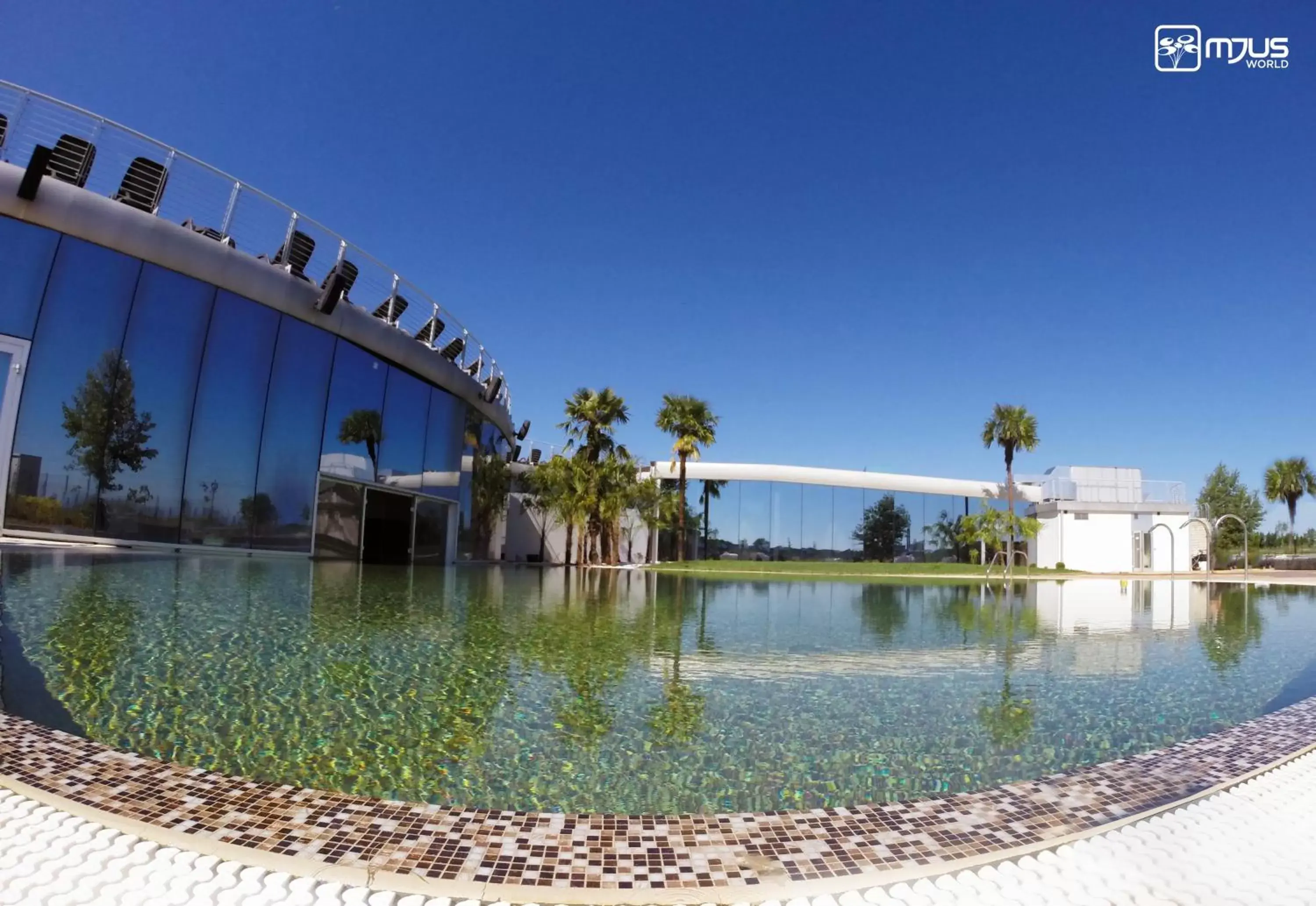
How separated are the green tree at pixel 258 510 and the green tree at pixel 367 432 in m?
2.54

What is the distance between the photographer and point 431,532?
23047 millimetres

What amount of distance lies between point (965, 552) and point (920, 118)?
2967 centimetres

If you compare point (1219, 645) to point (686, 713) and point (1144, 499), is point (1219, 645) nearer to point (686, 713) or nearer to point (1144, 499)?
point (686, 713)

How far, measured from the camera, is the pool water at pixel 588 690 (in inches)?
150

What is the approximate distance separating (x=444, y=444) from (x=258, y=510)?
23.7 ft

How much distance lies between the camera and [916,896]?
7.62 ft

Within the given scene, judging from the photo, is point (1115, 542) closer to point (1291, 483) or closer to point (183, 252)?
point (1291, 483)

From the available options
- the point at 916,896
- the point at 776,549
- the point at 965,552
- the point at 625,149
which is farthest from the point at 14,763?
the point at 965,552

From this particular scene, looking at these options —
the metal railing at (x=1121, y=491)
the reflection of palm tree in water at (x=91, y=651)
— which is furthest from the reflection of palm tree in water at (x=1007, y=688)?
the metal railing at (x=1121, y=491)

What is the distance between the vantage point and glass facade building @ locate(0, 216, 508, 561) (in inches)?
513

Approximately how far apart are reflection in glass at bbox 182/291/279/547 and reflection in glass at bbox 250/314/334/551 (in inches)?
6.2

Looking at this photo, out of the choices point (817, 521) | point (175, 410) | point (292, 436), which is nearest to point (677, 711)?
point (175, 410)

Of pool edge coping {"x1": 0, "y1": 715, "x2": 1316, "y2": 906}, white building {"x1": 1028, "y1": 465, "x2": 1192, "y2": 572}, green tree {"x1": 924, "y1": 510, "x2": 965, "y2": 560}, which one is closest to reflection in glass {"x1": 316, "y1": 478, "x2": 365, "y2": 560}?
pool edge coping {"x1": 0, "y1": 715, "x2": 1316, "y2": 906}

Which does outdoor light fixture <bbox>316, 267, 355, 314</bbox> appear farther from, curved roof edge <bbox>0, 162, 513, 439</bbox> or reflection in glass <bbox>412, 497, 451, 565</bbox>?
reflection in glass <bbox>412, 497, 451, 565</bbox>
